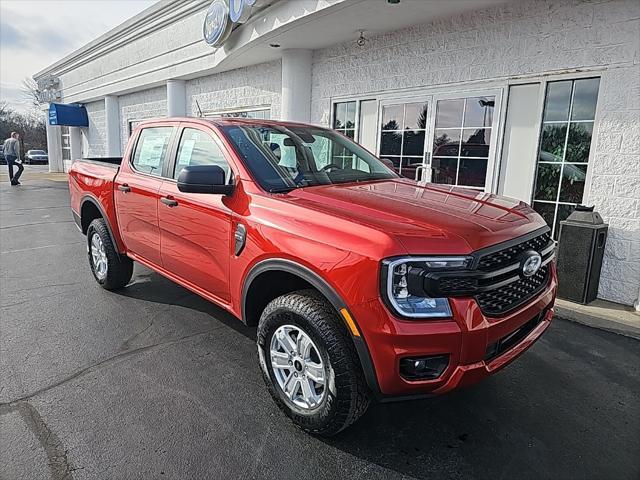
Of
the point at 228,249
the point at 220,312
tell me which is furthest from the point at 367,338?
the point at 220,312

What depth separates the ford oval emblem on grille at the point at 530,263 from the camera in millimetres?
2457

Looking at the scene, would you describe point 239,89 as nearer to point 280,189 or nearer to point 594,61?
point 594,61

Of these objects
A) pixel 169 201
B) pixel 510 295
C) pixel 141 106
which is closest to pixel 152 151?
pixel 169 201

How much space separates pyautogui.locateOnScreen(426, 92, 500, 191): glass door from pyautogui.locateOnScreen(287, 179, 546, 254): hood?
3234 millimetres

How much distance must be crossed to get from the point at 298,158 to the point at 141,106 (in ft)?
47.2

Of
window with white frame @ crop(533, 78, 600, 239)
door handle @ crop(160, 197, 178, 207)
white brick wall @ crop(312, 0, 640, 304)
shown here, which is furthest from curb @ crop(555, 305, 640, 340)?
door handle @ crop(160, 197, 178, 207)

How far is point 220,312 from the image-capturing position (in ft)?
14.6

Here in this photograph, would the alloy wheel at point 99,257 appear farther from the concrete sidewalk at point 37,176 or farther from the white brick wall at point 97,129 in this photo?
the concrete sidewalk at point 37,176

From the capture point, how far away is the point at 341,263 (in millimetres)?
2268

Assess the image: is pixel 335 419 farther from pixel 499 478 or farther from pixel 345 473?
pixel 499 478

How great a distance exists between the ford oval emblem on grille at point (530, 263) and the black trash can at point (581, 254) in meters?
2.77

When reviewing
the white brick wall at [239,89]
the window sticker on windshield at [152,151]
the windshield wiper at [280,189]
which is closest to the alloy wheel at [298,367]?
the windshield wiper at [280,189]

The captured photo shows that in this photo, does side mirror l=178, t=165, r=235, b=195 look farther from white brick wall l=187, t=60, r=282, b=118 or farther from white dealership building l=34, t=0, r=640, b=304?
white brick wall l=187, t=60, r=282, b=118

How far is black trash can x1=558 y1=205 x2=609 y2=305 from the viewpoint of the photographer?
4.81 m
